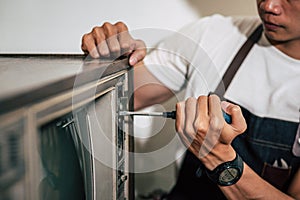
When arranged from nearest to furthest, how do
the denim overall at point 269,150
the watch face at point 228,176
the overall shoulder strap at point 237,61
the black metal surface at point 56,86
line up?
the black metal surface at point 56,86 < the watch face at point 228,176 < the denim overall at point 269,150 < the overall shoulder strap at point 237,61

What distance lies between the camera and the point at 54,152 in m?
0.53

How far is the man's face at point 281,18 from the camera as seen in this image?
0.92m

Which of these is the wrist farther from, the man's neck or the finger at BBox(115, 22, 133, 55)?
the man's neck

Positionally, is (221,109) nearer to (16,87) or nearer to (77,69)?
(77,69)

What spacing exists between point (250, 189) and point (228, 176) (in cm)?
6

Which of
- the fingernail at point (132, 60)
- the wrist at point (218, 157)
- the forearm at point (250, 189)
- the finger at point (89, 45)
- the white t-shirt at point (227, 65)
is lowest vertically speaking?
the forearm at point (250, 189)

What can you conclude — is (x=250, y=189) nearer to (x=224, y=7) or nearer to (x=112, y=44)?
(x=112, y=44)

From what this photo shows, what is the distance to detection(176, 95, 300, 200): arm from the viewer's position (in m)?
0.73

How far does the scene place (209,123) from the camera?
73cm

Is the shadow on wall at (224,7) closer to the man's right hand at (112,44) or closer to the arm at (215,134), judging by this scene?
the man's right hand at (112,44)

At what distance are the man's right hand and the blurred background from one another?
338 mm

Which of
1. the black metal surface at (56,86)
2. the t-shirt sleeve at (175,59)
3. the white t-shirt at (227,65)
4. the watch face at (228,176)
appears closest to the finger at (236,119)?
the watch face at (228,176)

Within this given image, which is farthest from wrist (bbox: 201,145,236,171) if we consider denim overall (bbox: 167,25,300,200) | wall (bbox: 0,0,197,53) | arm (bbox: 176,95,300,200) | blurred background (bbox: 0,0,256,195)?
wall (bbox: 0,0,197,53)

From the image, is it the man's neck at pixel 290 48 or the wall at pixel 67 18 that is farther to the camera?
the wall at pixel 67 18
